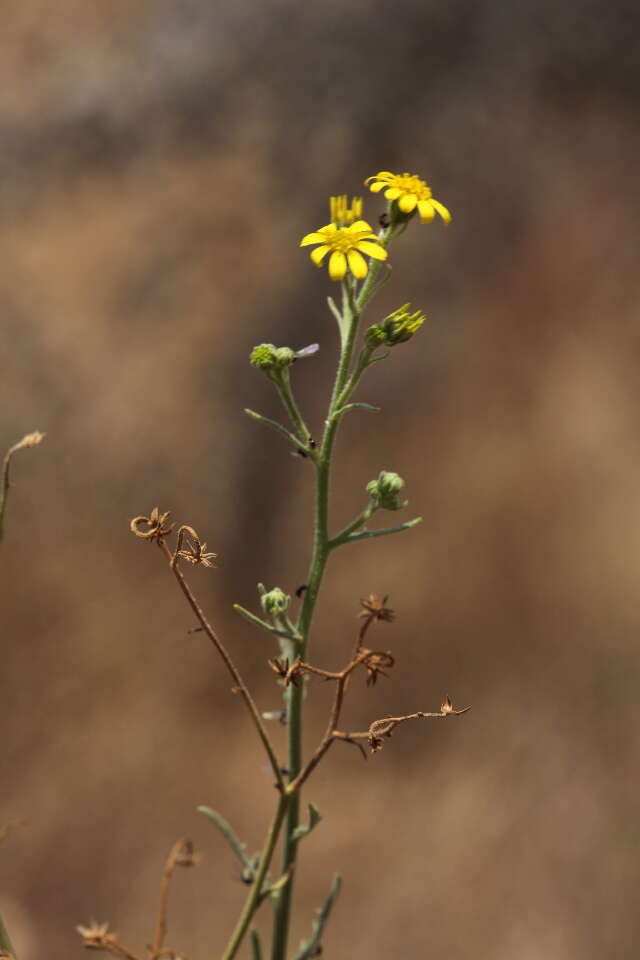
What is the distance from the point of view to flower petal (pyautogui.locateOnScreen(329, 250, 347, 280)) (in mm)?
313

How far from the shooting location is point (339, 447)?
800mm

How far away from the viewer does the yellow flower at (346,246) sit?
0.32 meters

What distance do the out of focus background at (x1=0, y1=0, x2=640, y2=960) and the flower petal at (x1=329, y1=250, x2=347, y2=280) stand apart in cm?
46

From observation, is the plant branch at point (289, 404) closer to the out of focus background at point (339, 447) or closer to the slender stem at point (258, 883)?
the slender stem at point (258, 883)

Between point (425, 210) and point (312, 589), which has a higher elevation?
point (425, 210)

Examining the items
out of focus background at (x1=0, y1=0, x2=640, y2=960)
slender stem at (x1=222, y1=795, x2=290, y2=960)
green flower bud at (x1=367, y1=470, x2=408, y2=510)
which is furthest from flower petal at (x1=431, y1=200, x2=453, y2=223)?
out of focus background at (x1=0, y1=0, x2=640, y2=960)

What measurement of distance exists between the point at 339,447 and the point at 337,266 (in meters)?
0.49

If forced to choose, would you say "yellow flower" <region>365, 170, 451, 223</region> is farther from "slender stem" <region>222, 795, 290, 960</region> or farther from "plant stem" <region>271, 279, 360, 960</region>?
"slender stem" <region>222, 795, 290, 960</region>

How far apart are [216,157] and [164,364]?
0.21 m

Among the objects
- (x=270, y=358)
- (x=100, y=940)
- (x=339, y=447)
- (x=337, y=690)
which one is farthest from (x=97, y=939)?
Answer: (x=339, y=447)

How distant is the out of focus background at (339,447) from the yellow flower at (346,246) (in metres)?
0.45

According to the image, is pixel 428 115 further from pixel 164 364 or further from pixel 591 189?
pixel 164 364

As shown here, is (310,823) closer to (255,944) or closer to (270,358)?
(255,944)

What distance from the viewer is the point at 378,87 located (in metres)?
0.82
